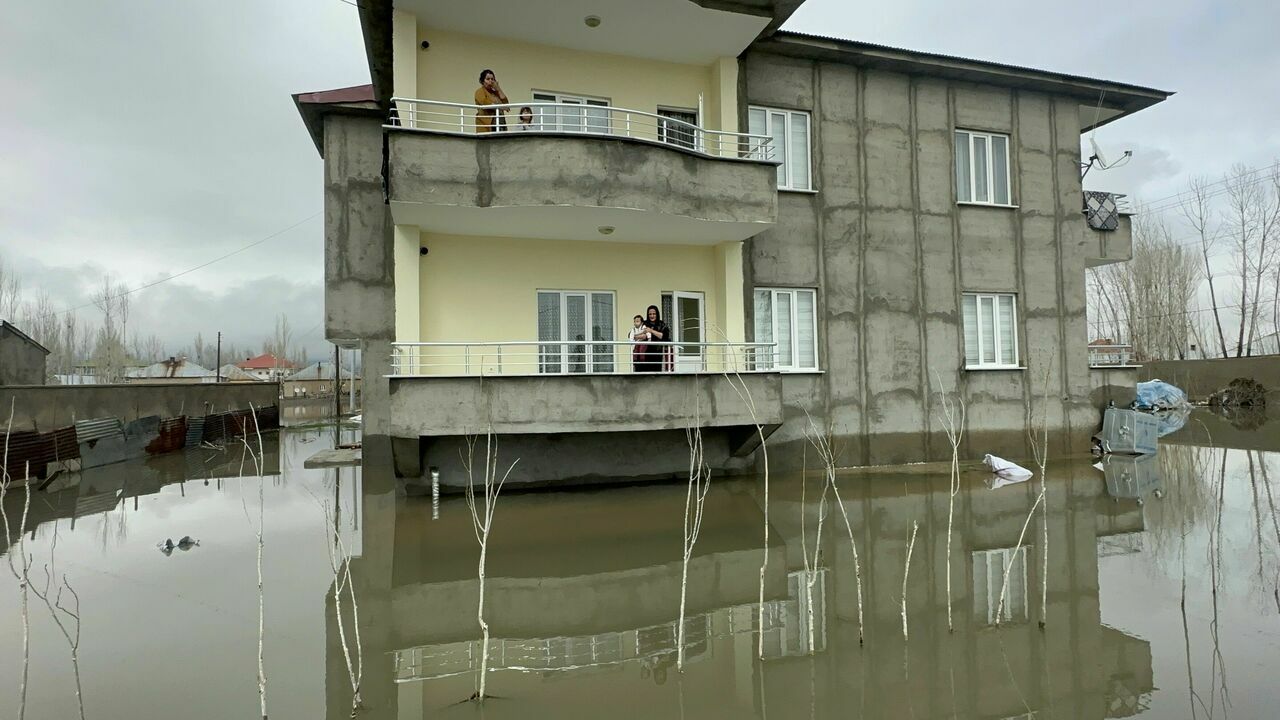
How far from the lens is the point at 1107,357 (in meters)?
18.5

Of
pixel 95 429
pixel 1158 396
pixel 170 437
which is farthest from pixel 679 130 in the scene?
pixel 1158 396

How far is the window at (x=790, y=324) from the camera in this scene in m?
13.7

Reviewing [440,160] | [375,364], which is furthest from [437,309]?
[440,160]

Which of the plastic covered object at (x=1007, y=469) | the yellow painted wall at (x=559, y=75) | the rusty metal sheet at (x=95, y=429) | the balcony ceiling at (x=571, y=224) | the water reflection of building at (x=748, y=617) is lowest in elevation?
the water reflection of building at (x=748, y=617)

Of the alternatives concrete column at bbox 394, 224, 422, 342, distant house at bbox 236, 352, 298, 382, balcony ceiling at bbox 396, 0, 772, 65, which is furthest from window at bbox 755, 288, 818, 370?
distant house at bbox 236, 352, 298, 382

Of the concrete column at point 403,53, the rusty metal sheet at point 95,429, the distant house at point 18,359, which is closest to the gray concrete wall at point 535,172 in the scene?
the concrete column at point 403,53

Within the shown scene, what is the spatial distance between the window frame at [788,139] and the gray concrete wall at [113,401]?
499 inches

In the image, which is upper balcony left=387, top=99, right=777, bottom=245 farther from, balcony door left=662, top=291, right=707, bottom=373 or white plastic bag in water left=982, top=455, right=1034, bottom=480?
white plastic bag in water left=982, top=455, right=1034, bottom=480

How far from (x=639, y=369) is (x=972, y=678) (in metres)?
7.82

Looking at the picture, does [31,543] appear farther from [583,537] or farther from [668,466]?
[668,466]

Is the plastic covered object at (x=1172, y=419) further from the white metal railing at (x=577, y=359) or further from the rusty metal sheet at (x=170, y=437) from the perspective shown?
the rusty metal sheet at (x=170, y=437)

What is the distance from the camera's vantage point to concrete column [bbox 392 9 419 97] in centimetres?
1154

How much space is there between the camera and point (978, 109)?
1545 centimetres

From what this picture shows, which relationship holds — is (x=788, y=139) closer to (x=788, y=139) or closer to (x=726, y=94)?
(x=788, y=139)
